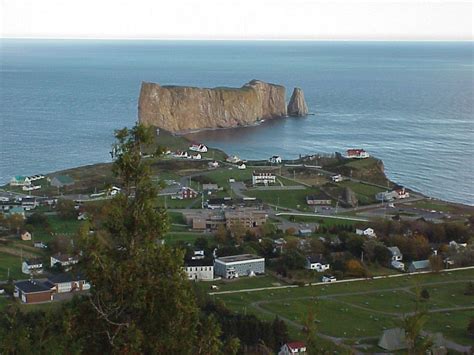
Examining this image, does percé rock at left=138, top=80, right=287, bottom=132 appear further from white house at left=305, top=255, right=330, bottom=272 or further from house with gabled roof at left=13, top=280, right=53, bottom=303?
house with gabled roof at left=13, top=280, right=53, bottom=303

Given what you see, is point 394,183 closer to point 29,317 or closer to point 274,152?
point 274,152

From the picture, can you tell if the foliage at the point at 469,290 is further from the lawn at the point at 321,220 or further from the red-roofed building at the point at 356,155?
the red-roofed building at the point at 356,155

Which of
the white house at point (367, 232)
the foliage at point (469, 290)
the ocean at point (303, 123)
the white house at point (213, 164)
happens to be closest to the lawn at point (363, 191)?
the ocean at point (303, 123)

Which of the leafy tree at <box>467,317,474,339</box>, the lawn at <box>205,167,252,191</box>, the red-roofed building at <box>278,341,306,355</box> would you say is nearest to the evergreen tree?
the red-roofed building at <box>278,341,306,355</box>

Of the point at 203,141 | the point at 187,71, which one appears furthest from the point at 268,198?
the point at 187,71

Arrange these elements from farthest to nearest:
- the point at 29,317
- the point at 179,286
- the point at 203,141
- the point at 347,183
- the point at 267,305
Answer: the point at 203,141
the point at 347,183
the point at 267,305
the point at 29,317
the point at 179,286

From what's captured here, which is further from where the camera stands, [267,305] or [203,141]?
[203,141]
